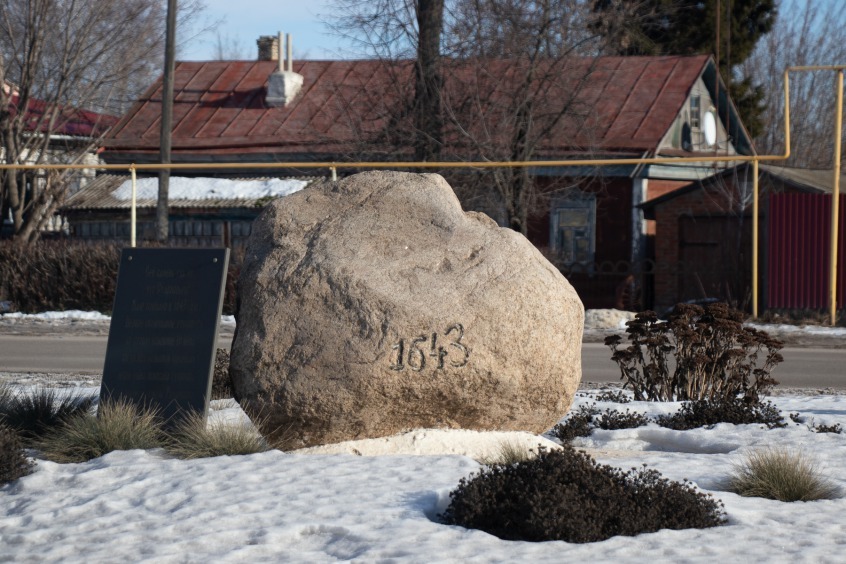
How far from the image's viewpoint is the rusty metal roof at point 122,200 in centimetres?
2770

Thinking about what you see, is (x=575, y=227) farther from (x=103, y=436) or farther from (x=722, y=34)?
(x=103, y=436)

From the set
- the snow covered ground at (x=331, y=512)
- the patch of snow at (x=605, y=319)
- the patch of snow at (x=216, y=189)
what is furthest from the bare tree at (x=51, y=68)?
the snow covered ground at (x=331, y=512)

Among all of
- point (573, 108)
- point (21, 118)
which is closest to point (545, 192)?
point (573, 108)

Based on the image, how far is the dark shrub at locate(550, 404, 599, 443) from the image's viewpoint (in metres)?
8.20

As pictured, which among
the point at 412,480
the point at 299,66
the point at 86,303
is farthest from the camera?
the point at 299,66

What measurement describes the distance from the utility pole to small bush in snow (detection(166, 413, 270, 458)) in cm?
1866

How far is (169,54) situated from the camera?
25719mm

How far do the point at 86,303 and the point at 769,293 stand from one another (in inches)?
479

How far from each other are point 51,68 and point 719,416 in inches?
929

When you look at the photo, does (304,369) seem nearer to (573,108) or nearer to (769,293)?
(769,293)

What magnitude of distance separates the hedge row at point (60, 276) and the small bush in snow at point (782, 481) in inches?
623

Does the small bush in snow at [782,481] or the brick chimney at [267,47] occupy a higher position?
the brick chimney at [267,47]

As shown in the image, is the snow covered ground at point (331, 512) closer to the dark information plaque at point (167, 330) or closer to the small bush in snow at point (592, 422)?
the dark information plaque at point (167, 330)

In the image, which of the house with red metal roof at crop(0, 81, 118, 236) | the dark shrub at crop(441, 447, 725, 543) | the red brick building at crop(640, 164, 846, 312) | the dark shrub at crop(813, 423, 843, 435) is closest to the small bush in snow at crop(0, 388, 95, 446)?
the dark shrub at crop(441, 447, 725, 543)
